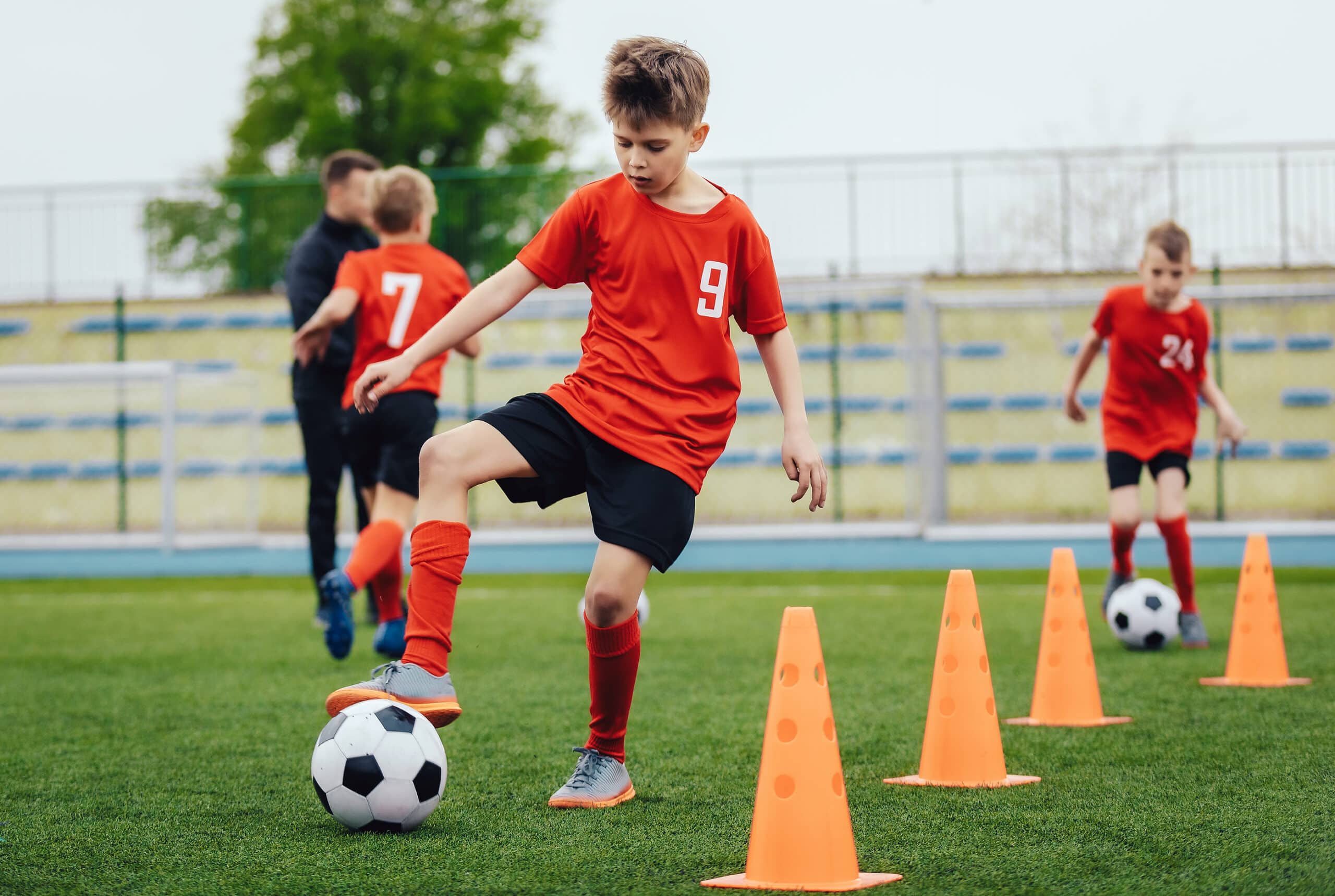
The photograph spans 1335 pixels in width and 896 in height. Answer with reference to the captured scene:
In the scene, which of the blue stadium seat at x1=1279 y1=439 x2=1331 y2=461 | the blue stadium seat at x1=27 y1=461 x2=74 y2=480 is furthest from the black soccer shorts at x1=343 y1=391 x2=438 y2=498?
the blue stadium seat at x1=27 y1=461 x2=74 y2=480

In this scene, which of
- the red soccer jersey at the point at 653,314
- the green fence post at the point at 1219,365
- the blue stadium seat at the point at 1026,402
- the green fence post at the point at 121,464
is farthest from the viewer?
the green fence post at the point at 121,464

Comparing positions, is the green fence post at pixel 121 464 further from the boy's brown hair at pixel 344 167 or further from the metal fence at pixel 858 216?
the boy's brown hair at pixel 344 167

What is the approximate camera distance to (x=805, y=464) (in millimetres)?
2965

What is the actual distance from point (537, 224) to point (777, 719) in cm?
1642

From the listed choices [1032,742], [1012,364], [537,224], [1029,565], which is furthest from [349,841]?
[537,224]

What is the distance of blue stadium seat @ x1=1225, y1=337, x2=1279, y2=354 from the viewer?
13750 millimetres

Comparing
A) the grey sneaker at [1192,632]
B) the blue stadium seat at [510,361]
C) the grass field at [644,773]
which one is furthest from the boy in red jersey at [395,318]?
the blue stadium seat at [510,361]

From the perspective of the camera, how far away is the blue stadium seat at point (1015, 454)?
46.5 ft

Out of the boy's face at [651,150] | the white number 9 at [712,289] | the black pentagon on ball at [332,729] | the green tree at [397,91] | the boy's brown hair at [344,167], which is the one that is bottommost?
the black pentagon on ball at [332,729]

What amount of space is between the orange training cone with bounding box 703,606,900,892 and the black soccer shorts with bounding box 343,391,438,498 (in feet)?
10.1

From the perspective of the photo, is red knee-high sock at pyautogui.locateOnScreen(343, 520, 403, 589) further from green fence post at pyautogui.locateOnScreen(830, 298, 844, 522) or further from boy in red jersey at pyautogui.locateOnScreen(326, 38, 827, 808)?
green fence post at pyautogui.locateOnScreen(830, 298, 844, 522)

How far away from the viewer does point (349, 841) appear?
274 centimetres

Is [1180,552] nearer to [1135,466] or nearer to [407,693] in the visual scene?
[1135,466]

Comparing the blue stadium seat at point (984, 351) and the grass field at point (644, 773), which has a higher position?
the blue stadium seat at point (984, 351)
